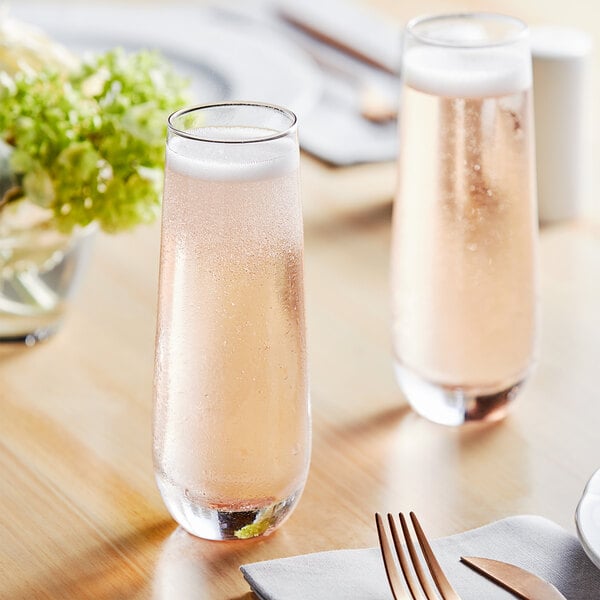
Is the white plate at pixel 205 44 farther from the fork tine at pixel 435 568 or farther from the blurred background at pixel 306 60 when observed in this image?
the fork tine at pixel 435 568

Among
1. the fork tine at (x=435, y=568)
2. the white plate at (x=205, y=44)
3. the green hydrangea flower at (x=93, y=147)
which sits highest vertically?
the green hydrangea flower at (x=93, y=147)

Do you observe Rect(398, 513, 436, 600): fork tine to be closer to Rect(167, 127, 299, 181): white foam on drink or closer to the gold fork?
Result: the gold fork

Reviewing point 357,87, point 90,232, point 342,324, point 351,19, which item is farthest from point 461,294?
point 351,19

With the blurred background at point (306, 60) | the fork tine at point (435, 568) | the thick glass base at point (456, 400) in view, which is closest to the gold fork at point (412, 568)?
the fork tine at point (435, 568)

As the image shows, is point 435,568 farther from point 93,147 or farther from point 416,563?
point 93,147

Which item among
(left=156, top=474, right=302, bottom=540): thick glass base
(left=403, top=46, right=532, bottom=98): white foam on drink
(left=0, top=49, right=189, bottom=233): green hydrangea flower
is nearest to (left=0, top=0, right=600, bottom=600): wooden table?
(left=156, top=474, right=302, bottom=540): thick glass base

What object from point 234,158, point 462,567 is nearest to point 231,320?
point 234,158
